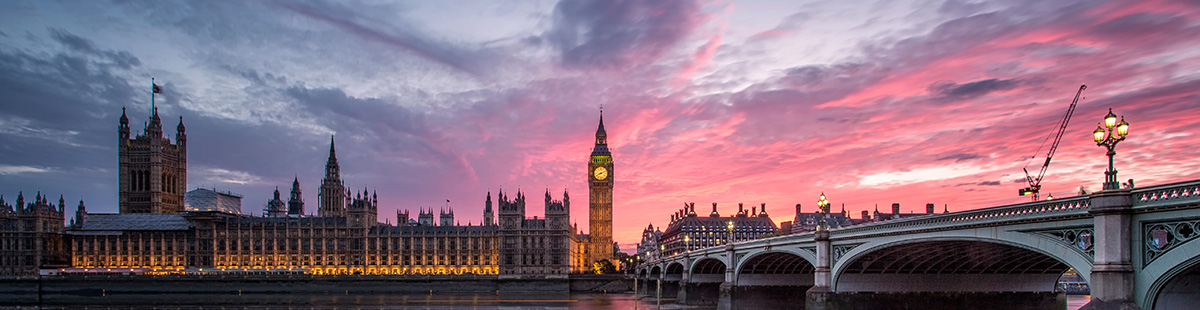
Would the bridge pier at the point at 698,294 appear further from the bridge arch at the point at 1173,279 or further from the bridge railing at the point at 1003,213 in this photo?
the bridge arch at the point at 1173,279

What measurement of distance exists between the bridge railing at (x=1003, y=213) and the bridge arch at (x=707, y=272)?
5047 cm

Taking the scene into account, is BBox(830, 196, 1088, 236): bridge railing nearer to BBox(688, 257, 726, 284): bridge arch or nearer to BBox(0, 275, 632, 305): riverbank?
BBox(688, 257, 726, 284): bridge arch

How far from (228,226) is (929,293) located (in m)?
156

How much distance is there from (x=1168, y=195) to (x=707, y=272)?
7860 cm

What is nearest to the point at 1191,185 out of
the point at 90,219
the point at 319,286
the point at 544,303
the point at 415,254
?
the point at 544,303

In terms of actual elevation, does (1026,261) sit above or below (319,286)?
above

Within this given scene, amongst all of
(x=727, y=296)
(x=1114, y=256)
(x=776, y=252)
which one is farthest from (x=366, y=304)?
(x=1114, y=256)

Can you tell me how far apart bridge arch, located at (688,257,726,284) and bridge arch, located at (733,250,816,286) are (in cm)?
1738

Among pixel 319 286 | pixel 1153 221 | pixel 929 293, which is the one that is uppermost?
pixel 1153 221

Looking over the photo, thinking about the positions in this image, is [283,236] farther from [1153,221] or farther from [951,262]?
[1153,221]

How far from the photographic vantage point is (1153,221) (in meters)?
27.8

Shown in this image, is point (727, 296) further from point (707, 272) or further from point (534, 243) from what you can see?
point (534, 243)

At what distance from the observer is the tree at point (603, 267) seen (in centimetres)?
19038

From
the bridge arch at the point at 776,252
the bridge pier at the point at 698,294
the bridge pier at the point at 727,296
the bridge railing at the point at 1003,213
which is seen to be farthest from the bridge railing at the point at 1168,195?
the bridge pier at the point at 698,294
